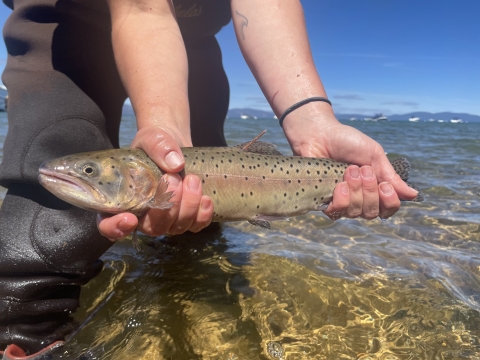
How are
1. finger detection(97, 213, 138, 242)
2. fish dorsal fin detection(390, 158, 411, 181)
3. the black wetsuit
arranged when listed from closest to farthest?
finger detection(97, 213, 138, 242), the black wetsuit, fish dorsal fin detection(390, 158, 411, 181)

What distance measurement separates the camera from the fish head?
2.35 meters

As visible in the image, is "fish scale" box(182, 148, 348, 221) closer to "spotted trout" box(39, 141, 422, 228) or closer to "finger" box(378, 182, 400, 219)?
"spotted trout" box(39, 141, 422, 228)

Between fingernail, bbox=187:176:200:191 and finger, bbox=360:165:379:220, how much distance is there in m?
1.42

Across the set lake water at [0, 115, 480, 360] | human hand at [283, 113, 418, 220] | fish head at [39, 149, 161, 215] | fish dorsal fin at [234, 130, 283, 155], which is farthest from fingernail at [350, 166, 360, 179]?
fish head at [39, 149, 161, 215]

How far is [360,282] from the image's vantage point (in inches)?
144

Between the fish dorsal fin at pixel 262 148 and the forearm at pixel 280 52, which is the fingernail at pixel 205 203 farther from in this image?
the forearm at pixel 280 52

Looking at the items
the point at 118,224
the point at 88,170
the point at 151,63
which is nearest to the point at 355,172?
the point at 151,63

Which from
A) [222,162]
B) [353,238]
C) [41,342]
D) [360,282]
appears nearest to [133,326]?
[41,342]

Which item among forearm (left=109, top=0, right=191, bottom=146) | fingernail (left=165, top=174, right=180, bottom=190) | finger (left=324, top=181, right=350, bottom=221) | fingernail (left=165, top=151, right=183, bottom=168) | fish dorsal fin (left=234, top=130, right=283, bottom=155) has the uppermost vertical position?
forearm (left=109, top=0, right=191, bottom=146)

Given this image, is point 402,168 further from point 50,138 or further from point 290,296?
point 50,138

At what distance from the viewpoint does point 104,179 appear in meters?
2.43

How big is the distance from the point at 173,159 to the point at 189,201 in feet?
0.98

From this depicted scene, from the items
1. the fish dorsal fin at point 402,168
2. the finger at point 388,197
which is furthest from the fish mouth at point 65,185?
the fish dorsal fin at point 402,168

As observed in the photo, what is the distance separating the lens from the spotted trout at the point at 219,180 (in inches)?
93.7
